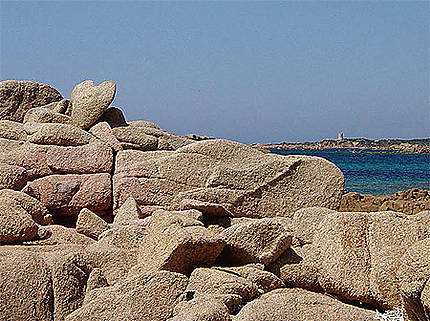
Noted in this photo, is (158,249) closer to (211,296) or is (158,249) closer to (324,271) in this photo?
(211,296)

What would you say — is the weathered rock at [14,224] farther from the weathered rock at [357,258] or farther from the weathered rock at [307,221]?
the weathered rock at [307,221]

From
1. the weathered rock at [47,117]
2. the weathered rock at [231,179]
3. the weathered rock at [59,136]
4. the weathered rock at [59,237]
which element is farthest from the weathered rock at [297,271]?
the weathered rock at [47,117]

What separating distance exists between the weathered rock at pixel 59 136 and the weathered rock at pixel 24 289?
3.22m

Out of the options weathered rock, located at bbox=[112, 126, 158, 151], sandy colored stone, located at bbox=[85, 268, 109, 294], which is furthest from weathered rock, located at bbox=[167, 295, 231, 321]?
weathered rock, located at bbox=[112, 126, 158, 151]

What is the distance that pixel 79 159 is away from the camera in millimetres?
9328

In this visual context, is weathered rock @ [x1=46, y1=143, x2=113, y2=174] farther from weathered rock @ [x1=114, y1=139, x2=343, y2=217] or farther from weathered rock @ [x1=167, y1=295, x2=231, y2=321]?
weathered rock @ [x1=167, y1=295, x2=231, y2=321]

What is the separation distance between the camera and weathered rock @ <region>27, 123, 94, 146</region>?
30.9ft

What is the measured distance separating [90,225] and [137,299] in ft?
7.71

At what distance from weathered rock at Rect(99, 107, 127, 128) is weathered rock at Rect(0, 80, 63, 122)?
5.07ft

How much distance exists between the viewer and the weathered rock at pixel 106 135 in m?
9.73

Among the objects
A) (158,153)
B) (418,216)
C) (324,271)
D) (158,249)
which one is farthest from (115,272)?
(418,216)

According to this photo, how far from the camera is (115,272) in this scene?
6.98 m

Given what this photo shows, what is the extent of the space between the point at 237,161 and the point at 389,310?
11.3ft

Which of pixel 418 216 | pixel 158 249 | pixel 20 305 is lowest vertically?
pixel 20 305
